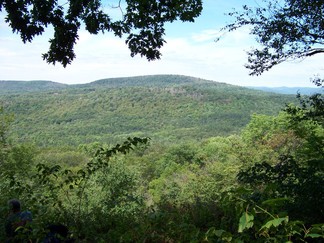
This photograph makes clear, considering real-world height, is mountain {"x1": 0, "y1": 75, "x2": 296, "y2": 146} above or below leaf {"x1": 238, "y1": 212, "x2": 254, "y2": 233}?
below

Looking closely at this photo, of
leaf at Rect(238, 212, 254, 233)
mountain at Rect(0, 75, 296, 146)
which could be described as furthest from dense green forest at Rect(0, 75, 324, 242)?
mountain at Rect(0, 75, 296, 146)

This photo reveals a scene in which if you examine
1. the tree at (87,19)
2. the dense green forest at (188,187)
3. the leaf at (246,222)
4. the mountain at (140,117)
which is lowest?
the mountain at (140,117)

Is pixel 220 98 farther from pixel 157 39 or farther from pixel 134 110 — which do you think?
pixel 157 39

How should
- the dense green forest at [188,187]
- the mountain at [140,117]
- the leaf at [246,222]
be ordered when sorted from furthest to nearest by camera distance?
the mountain at [140,117] < the dense green forest at [188,187] < the leaf at [246,222]

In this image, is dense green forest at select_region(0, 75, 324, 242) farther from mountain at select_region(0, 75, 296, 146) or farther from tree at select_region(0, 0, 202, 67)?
mountain at select_region(0, 75, 296, 146)

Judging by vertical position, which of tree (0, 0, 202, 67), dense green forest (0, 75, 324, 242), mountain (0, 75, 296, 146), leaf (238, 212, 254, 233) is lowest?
mountain (0, 75, 296, 146)

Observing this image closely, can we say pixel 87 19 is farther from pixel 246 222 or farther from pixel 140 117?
pixel 140 117

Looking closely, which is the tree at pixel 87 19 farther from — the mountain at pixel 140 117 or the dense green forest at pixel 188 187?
the mountain at pixel 140 117

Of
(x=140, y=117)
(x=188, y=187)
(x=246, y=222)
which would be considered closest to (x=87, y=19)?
(x=246, y=222)

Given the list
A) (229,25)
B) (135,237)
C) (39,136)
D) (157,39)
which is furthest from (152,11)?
(39,136)

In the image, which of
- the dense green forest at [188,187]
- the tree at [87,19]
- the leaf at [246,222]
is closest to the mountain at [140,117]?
the dense green forest at [188,187]

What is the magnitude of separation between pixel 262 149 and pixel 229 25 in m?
22.1

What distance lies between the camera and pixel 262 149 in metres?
26.2

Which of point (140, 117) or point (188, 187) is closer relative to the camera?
point (188, 187)
